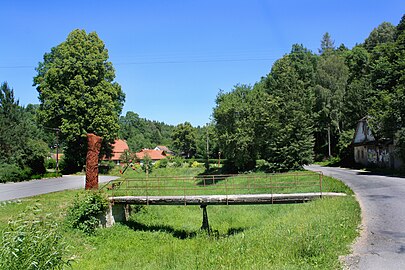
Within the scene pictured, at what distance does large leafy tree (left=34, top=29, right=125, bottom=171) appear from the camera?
40312mm

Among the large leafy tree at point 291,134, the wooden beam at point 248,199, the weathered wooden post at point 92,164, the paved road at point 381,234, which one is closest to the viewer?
the paved road at point 381,234

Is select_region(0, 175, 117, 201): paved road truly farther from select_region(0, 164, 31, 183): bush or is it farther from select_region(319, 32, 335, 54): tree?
select_region(319, 32, 335, 54): tree

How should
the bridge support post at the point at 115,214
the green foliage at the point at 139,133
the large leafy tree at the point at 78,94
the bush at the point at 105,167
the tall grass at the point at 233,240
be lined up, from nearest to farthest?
1. the tall grass at the point at 233,240
2. the bridge support post at the point at 115,214
3. the large leafy tree at the point at 78,94
4. the bush at the point at 105,167
5. the green foliage at the point at 139,133

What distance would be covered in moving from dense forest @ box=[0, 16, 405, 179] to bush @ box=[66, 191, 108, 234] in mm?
18254

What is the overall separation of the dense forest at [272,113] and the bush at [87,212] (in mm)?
18254

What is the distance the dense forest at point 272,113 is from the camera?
31422 millimetres

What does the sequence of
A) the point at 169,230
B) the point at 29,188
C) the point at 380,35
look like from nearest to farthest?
the point at 169,230 → the point at 29,188 → the point at 380,35

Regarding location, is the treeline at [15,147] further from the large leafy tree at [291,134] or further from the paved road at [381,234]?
the paved road at [381,234]

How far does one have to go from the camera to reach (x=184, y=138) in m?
98.6

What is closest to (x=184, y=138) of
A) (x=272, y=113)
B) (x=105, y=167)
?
(x=105, y=167)

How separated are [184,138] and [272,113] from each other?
64.9 metres

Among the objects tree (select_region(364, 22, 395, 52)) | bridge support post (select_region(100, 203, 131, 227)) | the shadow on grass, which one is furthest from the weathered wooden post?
tree (select_region(364, 22, 395, 52))

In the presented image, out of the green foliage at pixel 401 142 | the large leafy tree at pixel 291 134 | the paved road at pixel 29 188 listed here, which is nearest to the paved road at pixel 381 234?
the green foliage at pixel 401 142

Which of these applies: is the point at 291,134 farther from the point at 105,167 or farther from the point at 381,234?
the point at 105,167
